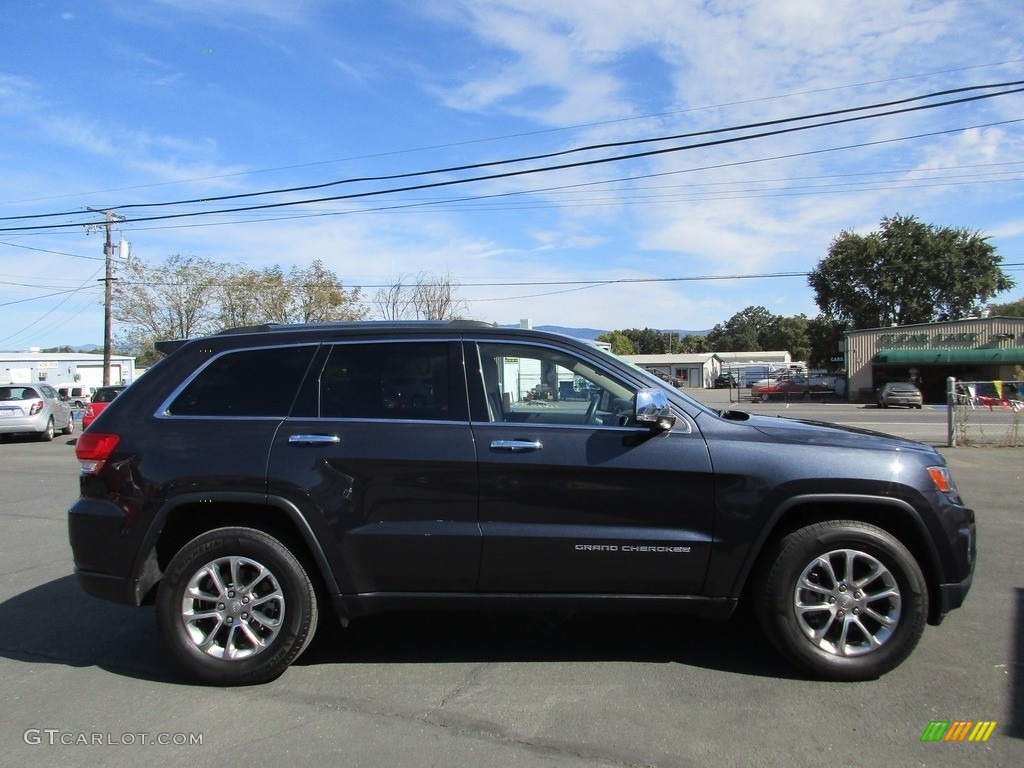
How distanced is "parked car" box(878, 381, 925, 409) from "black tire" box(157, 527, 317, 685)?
125 feet

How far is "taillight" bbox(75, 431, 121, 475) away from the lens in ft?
13.1

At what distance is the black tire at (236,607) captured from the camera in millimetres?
3867

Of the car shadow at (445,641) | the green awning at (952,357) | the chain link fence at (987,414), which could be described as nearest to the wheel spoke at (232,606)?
the car shadow at (445,641)

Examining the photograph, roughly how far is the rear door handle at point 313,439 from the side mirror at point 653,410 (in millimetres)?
1585

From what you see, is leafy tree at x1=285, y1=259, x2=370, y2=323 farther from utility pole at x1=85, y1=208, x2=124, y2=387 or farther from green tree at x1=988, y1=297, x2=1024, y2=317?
green tree at x1=988, y1=297, x2=1024, y2=317

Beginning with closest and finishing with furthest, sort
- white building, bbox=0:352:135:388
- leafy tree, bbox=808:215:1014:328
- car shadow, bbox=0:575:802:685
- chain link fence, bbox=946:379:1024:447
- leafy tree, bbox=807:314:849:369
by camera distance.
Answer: car shadow, bbox=0:575:802:685, chain link fence, bbox=946:379:1024:447, white building, bbox=0:352:135:388, leafy tree, bbox=808:215:1014:328, leafy tree, bbox=807:314:849:369

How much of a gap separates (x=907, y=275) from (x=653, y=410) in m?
60.1

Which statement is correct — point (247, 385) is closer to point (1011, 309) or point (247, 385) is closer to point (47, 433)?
point (47, 433)

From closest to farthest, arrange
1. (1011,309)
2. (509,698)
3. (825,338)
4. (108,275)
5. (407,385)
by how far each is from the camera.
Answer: (509,698) < (407,385) < (108,275) < (825,338) < (1011,309)

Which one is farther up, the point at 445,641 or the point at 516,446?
the point at 516,446

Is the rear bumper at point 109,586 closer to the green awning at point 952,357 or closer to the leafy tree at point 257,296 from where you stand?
the leafy tree at point 257,296

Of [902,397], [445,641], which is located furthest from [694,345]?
[445,641]

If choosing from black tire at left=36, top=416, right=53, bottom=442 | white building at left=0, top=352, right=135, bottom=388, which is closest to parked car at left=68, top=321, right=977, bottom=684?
black tire at left=36, top=416, right=53, bottom=442

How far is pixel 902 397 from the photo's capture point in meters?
36.3
